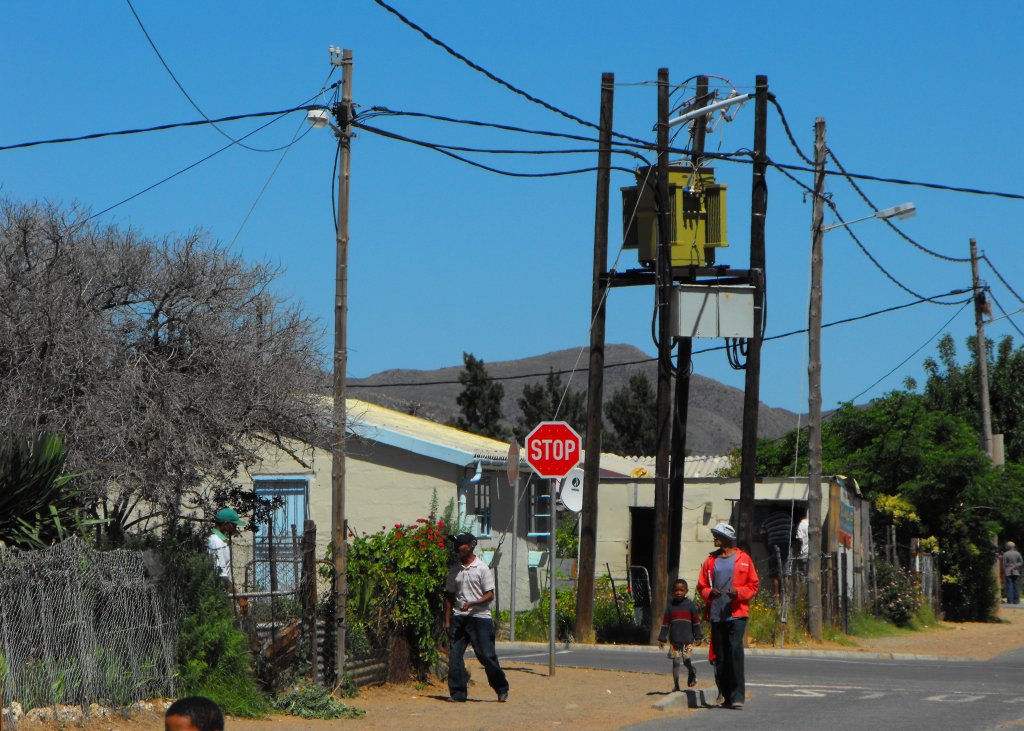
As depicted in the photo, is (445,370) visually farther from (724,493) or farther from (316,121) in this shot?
(316,121)

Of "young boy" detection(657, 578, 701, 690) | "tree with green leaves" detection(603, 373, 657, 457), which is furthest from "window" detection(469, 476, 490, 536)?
"tree with green leaves" detection(603, 373, 657, 457)

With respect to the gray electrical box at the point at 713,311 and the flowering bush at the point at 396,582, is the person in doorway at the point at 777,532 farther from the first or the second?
the flowering bush at the point at 396,582

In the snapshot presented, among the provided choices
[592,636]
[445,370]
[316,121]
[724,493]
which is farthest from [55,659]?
[445,370]

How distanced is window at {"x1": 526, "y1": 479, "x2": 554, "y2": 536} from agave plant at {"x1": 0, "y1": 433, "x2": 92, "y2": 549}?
16.7 m

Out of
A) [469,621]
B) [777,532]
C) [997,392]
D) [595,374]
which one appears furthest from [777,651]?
[997,392]

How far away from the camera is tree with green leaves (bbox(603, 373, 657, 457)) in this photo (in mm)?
66125

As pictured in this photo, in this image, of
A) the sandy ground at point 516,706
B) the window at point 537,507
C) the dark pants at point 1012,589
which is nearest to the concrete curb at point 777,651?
the sandy ground at point 516,706

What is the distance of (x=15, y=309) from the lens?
42.3 ft

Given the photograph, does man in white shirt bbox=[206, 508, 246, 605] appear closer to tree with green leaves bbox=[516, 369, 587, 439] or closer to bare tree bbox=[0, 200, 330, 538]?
bare tree bbox=[0, 200, 330, 538]

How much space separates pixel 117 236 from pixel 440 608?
503cm

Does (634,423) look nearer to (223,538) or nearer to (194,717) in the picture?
(223,538)

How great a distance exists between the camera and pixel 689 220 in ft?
75.1

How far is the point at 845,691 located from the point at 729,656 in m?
2.71

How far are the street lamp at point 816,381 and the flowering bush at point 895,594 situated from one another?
476 cm
